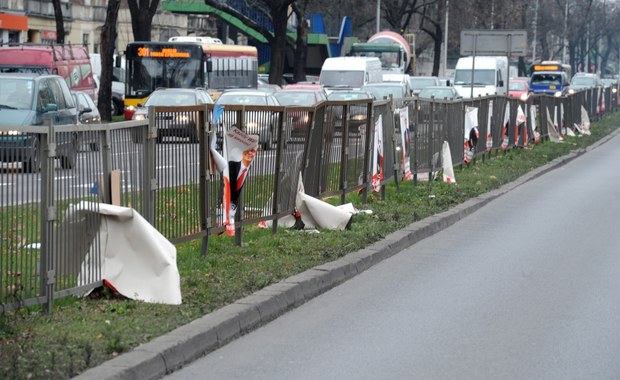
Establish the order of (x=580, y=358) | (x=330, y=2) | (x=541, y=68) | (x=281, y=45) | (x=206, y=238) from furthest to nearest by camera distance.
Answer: (x=541, y=68), (x=330, y=2), (x=281, y=45), (x=206, y=238), (x=580, y=358)

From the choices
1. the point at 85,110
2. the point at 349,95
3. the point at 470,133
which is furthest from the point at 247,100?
the point at 470,133

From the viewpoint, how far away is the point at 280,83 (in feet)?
182

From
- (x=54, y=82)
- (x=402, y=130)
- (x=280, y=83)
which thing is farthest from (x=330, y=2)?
(x=402, y=130)

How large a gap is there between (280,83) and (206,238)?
144 ft

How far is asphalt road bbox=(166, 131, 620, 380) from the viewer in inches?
314

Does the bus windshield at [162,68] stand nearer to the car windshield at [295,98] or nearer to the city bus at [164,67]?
the city bus at [164,67]

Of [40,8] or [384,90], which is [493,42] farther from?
[40,8]

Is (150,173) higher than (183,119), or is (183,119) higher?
(183,119)

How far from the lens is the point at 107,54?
4125 centimetres

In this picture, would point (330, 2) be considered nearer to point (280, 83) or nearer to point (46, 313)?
point (280, 83)

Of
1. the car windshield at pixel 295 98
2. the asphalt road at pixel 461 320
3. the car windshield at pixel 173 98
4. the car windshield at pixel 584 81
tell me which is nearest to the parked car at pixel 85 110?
the car windshield at pixel 173 98

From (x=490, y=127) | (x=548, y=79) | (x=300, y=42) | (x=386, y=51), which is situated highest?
(x=300, y=42)

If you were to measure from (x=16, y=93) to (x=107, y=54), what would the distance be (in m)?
16.9

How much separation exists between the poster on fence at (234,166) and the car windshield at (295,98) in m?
23.6
